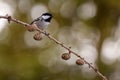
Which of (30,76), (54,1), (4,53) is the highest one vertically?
(54,1)

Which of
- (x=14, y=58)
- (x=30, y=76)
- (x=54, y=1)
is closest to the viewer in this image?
(x=30, y=76)

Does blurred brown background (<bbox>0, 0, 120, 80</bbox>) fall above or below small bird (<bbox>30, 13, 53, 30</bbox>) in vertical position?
above

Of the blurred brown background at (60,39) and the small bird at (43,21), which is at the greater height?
the blurred brown background at (60,39)

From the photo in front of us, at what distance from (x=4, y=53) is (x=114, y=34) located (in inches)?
66.8

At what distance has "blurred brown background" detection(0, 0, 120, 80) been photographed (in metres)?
6.83

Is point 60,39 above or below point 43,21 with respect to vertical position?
above

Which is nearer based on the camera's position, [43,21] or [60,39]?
[43,21]

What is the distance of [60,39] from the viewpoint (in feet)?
23.7

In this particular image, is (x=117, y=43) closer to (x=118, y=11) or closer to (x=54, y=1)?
(x=118, y=11)

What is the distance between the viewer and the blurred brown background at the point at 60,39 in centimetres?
683

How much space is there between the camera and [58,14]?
7.50 metres

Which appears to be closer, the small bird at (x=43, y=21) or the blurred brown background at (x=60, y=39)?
the small bird at (x=43, y=21)

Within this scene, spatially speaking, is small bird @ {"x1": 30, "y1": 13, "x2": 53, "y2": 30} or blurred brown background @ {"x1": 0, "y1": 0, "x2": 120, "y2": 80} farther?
blurred brown background @ {"x1": 0, "y1": 0, "x2": 120, "y2": 80}

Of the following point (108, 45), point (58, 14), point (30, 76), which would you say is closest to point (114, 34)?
point (108, 45)
